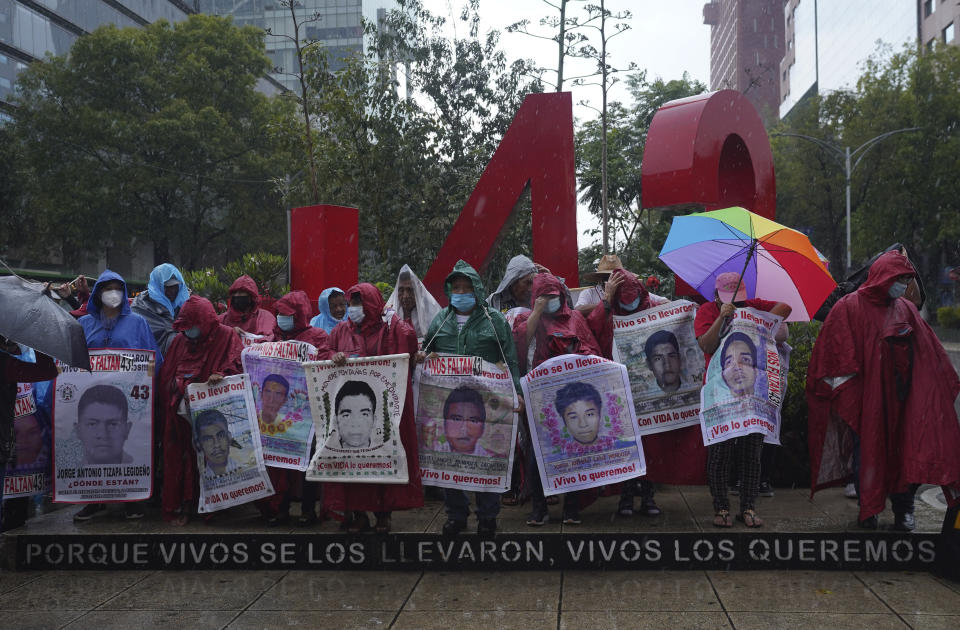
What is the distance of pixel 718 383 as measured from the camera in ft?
20.5

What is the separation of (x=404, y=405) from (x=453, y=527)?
87cm

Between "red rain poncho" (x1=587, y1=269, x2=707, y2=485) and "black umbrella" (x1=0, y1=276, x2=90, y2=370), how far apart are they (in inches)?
141

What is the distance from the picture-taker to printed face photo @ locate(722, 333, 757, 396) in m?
6.20

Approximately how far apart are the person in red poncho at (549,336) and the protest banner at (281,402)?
64.5 inches

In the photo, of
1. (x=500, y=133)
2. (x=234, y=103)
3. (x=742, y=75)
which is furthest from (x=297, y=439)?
(x=742, y=75)

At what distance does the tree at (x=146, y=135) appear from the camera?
112ft

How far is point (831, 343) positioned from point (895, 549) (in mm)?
1403

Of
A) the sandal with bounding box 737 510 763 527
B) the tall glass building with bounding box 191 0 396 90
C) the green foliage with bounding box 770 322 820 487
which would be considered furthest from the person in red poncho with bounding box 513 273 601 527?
the tall glass building with bounding box 191 0 396 90

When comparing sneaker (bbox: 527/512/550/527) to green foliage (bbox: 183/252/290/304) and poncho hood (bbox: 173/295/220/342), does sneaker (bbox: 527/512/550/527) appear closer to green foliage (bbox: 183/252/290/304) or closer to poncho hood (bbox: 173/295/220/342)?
poncho hood (bbox: 173/295/220/342)

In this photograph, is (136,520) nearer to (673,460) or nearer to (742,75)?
(673,460)

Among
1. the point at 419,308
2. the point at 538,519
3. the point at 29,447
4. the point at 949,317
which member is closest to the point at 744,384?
the point at 538,519

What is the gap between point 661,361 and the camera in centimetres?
681

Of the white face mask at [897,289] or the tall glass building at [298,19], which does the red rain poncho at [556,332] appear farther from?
the tall glass building at [298,19]

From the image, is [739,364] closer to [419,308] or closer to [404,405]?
[404,405]
